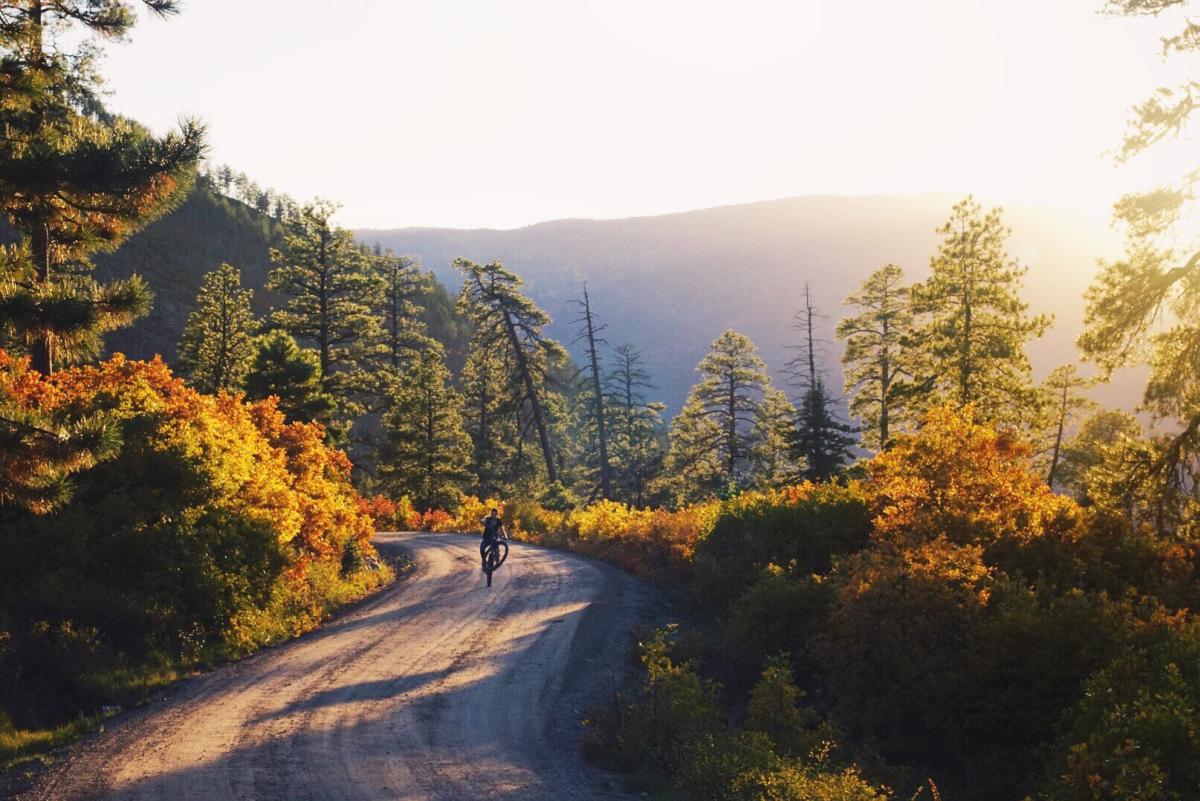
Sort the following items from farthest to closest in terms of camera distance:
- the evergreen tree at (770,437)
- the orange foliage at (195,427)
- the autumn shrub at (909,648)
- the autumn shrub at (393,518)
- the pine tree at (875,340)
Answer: the autumn shrub at (393,518)
the evergreen tree at (770,437)
the pine tree at (875,340)
the orange foliage at (195,427)
the autumn shrub at (909,648)

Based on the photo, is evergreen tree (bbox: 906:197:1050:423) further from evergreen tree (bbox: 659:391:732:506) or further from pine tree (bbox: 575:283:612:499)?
pine tree (bbox: 575:283:612:499)

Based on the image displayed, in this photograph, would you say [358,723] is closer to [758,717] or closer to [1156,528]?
[758,717]

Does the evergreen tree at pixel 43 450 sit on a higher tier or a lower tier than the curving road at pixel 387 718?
higher

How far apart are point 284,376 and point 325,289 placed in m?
9.09

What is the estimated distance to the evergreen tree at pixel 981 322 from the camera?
84.9 feet

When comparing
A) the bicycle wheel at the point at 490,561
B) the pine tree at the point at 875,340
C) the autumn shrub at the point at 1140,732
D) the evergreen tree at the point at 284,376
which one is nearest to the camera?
the autumn shrub at the point at 1140,732

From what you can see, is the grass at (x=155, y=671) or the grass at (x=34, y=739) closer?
the grass at (x=34, y=739)

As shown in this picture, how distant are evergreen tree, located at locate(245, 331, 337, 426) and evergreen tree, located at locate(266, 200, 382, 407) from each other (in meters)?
6.61

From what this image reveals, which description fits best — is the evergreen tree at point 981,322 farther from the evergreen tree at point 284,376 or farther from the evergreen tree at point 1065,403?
the evergreen tree at point 284,376

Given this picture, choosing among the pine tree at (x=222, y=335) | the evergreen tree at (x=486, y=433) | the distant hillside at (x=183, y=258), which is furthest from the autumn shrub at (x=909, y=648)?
the distant hillside at (x=183, y=258)

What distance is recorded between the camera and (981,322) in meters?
26.3

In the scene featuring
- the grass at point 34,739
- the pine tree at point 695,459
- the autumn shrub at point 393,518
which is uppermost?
the grass at point 34,739

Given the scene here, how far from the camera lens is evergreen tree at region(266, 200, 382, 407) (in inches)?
1537

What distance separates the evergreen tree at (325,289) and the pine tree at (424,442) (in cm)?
778
